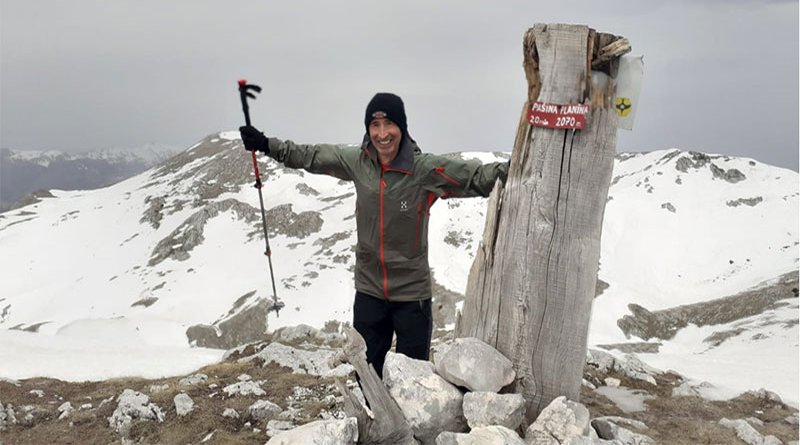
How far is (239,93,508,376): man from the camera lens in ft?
19.3

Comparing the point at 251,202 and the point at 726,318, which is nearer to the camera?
the point at 726,318

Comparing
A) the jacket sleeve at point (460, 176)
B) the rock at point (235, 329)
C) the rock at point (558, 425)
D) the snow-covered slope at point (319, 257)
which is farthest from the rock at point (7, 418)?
the rock at point (235, 329)

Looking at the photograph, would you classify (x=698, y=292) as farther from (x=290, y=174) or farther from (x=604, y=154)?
(x=290, y=174)

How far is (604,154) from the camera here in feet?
19.0

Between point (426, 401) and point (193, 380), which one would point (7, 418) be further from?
point (426, 401)

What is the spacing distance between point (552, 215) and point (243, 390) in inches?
379

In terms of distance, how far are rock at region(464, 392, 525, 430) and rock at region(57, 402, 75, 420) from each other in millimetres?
10928

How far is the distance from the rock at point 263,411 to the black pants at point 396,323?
4526mm

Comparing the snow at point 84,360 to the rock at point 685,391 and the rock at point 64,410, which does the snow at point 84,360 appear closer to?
the rock at point 64,410

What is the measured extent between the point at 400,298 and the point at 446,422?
A: 5.24 feet

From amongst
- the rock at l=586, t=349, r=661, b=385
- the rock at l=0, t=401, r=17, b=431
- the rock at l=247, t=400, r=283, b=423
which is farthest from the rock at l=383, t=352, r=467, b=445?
the rock at l=586, t=349, r=661, b=385

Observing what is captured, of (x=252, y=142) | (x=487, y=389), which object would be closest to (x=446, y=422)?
(x=487, y=389)

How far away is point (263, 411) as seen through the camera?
10250 millimetres

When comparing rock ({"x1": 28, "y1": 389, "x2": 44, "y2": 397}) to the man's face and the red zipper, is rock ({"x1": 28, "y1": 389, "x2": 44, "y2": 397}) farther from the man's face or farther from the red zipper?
the man's face
